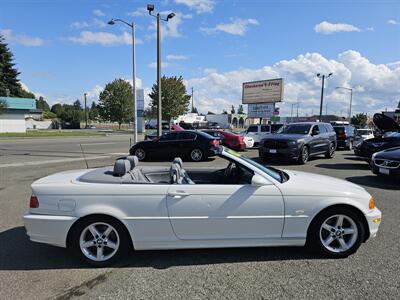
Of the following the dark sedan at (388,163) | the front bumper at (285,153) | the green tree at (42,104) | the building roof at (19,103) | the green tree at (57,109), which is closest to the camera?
the dark sedan at (388,163)

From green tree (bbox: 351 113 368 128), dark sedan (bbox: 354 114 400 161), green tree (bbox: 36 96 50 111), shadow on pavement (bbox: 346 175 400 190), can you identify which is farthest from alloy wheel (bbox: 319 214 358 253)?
green tree (bbox: 36 96 50 111)

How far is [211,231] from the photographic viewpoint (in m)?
3.97

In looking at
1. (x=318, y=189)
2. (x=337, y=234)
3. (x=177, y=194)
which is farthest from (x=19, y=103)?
(x=337, y=234)

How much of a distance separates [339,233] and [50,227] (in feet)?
11.5

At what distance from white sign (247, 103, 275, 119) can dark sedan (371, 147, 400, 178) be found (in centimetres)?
3417

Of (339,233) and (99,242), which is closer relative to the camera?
(99,242)

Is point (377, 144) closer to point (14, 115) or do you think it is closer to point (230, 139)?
point (230, 139)

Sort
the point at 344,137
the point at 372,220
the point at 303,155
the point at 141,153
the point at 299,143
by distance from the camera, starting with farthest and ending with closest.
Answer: the point at 344,137 < the point at 141,153 < the point at 303,155 < the point at 299,143 < the point at 372,220

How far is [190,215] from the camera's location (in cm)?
393

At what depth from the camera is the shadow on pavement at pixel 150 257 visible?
13.1 ft

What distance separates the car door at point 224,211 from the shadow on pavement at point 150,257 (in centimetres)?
34

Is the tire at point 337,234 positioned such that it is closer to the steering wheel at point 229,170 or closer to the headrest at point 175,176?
the steering wheel at point 229,170

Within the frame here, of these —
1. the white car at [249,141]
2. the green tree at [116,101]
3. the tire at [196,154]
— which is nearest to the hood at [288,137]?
the tire at [196,154]

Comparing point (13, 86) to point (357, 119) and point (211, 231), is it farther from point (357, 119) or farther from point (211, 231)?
point (357, 119)
